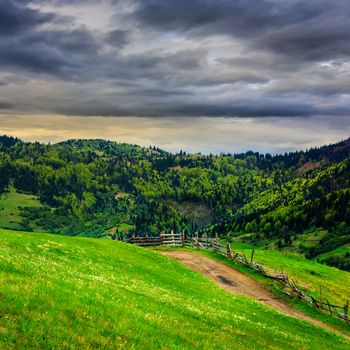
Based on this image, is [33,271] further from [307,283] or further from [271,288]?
[307,283]

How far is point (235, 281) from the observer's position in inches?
2233

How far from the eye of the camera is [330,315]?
4941 centimetres

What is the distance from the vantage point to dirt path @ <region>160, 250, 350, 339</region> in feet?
159

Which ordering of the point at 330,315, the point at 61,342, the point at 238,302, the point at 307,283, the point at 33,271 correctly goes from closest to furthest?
the point at 61,342
the point at 33,271
the point at 238,302
the point at 330,315
the point at 307,283

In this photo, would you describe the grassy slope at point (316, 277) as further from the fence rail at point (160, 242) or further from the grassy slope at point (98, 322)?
the grassy slope at point (98, 322)

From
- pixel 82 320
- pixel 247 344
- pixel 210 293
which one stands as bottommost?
pixel 210 293

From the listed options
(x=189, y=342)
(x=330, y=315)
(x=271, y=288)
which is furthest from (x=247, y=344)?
(x=271, y=288)

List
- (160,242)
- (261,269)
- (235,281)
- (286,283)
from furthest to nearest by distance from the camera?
Answer: (160,242)
(261,269)
(286,283)
(235,281)

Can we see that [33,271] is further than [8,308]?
Yes

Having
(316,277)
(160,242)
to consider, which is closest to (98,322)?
(316,277)

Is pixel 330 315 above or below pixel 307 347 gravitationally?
below

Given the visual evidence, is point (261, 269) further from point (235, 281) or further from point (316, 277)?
point (316, 277)

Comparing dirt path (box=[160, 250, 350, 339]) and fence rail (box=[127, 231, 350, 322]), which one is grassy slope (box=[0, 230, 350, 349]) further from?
fence rail (box=[127, 231, 350, 322])

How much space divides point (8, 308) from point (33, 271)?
8.35 m
